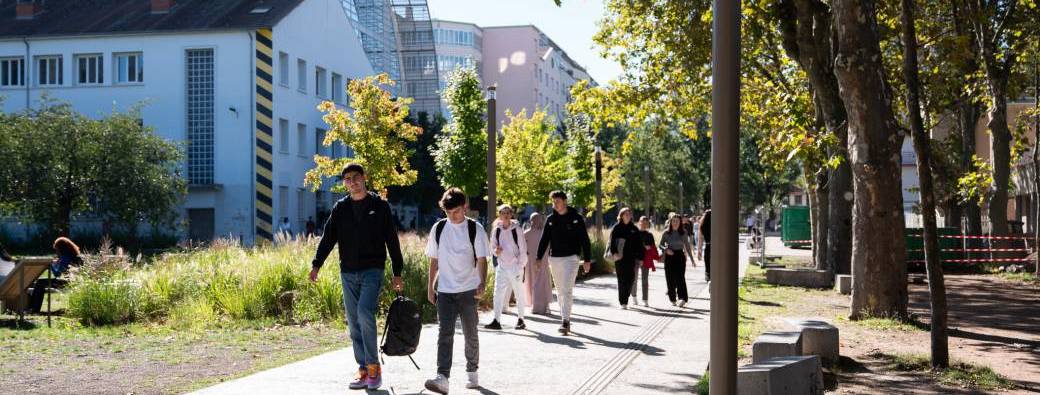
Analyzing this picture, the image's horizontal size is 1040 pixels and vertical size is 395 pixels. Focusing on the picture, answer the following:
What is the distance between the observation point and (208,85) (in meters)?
46.1

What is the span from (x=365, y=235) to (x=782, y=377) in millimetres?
3490

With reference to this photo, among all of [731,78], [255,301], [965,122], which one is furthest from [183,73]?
[731,78]

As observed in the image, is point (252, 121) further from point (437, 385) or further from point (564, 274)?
point (437, 385)

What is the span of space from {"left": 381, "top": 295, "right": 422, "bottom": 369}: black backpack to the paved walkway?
0.29 metres

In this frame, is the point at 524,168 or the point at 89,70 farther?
the point at 89,70

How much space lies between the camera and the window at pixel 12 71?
48406mm

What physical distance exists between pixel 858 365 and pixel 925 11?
1570 cm

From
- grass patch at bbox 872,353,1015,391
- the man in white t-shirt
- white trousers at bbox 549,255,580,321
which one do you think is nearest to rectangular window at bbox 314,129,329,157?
white trousers at bbox 549,255,580,321

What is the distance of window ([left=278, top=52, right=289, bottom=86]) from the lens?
47141 mm

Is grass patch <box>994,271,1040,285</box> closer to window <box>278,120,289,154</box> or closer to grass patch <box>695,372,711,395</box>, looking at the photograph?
grass patch <box>695,372,711,395</box>

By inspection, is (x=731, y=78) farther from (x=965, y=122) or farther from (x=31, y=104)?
(x=31, y=104)

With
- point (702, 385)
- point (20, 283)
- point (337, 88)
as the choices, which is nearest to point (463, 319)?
point (702, 385)

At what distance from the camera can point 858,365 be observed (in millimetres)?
10258

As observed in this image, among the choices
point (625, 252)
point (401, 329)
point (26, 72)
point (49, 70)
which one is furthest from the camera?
point (49, 70)
